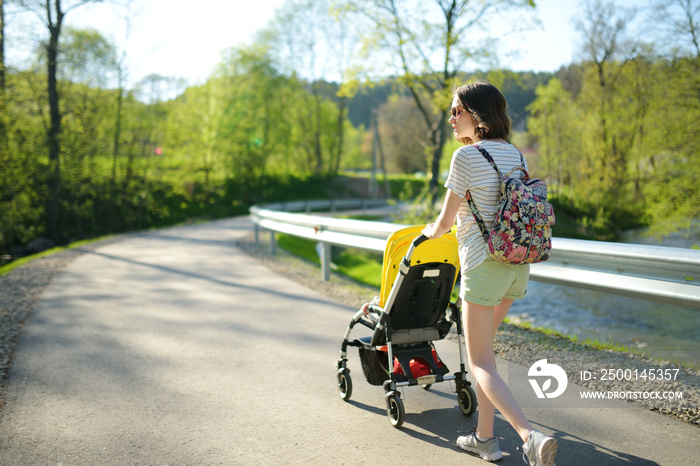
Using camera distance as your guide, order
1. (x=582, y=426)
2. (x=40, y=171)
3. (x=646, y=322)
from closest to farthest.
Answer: (x=582, y=426) < (x=646, y=322) < (x=40, y=171)

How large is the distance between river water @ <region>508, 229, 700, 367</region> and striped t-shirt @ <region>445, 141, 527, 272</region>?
490 centimetres

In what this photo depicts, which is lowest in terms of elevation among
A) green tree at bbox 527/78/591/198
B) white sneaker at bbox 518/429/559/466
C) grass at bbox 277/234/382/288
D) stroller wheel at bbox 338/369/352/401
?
grass at bbox 277/234/382/288

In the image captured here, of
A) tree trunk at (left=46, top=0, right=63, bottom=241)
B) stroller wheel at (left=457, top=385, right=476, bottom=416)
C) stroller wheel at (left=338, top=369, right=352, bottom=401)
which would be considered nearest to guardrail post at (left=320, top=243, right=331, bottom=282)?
stroller wheel at (left=338, top=369, right=352, bottom=401)

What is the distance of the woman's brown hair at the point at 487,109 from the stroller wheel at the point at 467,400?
1.71 meters

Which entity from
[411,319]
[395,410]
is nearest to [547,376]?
[411,319]

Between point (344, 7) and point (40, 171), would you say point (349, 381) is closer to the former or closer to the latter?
point (344, 7)

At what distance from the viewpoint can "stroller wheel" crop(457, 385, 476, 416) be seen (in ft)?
11.9

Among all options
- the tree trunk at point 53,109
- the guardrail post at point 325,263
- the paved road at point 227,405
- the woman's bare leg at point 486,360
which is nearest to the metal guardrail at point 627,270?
the paved road at point 227,405

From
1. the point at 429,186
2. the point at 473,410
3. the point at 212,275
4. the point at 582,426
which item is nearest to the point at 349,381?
the point at 473,410

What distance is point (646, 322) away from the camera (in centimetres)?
955

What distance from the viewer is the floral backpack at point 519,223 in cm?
274

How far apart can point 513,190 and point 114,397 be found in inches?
126

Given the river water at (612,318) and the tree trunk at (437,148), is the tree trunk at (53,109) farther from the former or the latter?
the river water at (612,318)

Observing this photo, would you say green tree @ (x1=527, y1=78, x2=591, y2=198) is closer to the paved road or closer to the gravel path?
the gravel path
